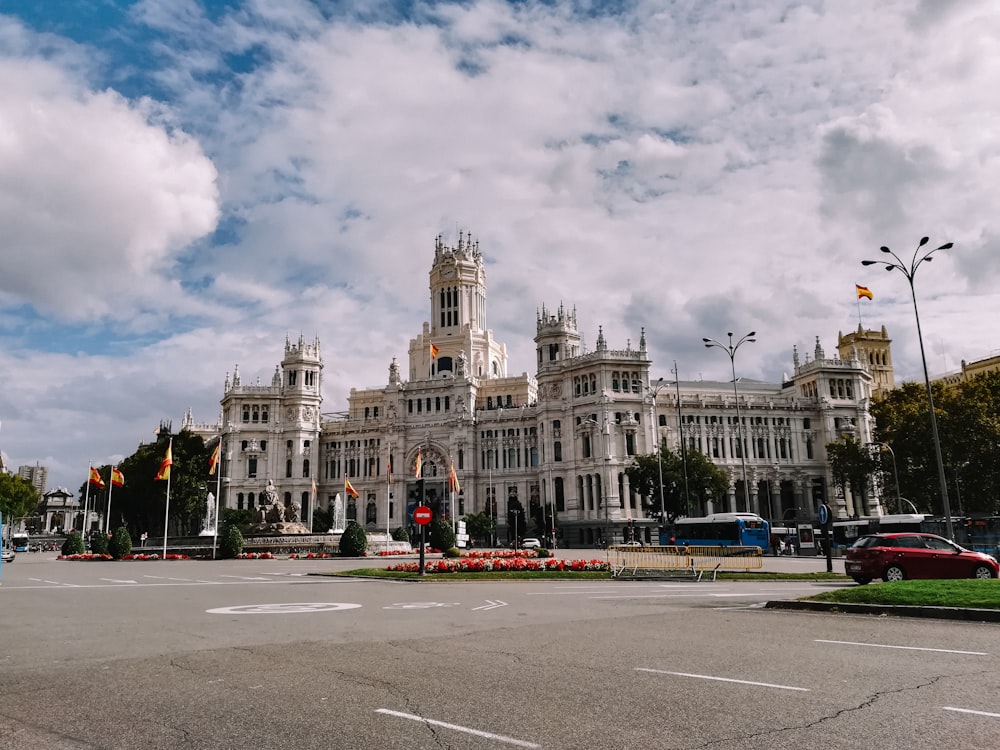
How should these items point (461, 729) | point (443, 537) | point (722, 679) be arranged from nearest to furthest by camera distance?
1. point (461, 729)
2. point (722, 679)
3. point (443, 537)

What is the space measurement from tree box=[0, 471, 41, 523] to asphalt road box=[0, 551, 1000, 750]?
10458 centimetres

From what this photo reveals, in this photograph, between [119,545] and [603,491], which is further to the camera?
[603,491]

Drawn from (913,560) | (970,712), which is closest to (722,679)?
(970,712)

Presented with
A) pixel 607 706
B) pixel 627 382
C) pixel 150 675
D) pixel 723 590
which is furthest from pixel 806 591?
pixel 627 382

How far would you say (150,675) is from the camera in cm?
980

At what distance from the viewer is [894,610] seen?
15773mm

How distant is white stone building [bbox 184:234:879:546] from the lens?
A: 91.2m

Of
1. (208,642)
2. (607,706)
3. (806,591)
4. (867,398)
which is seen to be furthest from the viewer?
(867,398)

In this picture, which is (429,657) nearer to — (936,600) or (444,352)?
(936,600)

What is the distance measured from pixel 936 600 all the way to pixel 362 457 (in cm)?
9945

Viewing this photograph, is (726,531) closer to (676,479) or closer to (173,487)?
(676,479)

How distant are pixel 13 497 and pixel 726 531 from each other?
323ft

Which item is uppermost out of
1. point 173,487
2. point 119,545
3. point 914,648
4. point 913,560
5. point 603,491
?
point 173,487

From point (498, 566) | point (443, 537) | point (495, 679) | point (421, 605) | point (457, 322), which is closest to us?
point (495, 679)
